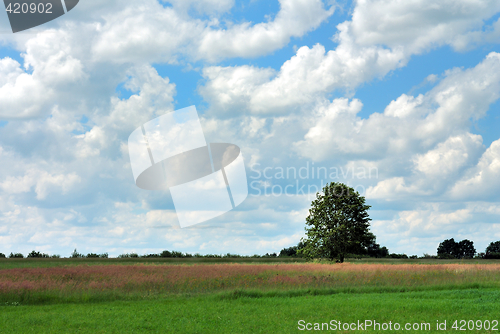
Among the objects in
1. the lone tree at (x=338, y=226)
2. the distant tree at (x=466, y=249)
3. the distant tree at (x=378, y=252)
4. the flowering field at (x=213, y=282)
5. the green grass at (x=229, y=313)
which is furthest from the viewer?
the distant tree at (x=466, y=249)

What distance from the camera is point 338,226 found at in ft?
140

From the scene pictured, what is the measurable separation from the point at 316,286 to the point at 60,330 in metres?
14.7

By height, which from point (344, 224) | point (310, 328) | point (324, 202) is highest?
point (324, 202)

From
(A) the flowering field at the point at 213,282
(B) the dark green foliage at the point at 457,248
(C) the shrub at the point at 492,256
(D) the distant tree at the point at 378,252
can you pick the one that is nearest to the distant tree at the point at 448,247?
(B) the dark green foliage at the point at 457,248

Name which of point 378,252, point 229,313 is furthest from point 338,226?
point 378,252

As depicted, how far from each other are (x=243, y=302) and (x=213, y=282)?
566 centimetres

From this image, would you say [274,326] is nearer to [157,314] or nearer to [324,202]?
[157,314]

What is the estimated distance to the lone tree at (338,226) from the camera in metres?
42.3

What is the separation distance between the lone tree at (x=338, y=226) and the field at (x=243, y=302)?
1384 centimetres

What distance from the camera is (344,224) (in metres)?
42.3

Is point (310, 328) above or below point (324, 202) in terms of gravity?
below

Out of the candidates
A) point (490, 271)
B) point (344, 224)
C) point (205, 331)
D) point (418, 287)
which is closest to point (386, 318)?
point (205, 331)

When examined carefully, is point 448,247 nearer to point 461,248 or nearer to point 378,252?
point 461,248

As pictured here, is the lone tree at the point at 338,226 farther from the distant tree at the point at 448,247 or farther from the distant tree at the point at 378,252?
the distant tree at the point at 448,247
